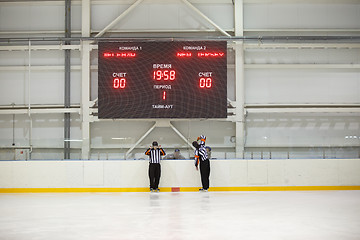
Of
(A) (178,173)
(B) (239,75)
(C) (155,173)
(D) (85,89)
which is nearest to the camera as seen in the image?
(C) (155,173)

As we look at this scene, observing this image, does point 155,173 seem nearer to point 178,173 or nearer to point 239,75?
point 178,173

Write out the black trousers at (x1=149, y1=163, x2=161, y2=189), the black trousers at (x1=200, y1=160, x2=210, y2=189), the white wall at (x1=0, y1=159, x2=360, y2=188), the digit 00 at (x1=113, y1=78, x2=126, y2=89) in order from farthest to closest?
the digit 00 at (x1=113, y1=78, x2=126, y2=89)
the white wall at (x1=0, y1=159, x2=360, y2=188)
the black trousers at (x1=149, y1=163, x2=161, y2=189)
the black trousers at (x1=200, y1=160, x2=210, y2=189)

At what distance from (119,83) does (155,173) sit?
3170mm

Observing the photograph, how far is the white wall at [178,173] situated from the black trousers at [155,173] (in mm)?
375

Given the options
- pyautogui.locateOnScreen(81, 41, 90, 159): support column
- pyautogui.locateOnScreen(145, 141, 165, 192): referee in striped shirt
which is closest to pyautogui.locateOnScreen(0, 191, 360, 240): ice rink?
pyautogui.locateOnScreen(145, 141, 165, 192): referee in striped shirt

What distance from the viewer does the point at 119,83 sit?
626 inches

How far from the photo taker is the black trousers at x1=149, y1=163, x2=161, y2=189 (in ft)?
48.1

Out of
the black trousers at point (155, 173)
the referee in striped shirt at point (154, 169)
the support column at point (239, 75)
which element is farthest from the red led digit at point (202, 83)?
the black trousers at point (155, 173)

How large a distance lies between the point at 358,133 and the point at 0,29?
13399 millimetres

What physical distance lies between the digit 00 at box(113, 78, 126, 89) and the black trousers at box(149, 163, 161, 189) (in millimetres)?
2799

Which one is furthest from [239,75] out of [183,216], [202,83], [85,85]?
[183,216]

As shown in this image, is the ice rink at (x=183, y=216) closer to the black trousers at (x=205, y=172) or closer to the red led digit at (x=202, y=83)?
the black trousers at (x=205, y=172)

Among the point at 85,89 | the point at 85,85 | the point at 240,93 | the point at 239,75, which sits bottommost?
the point at 240,93

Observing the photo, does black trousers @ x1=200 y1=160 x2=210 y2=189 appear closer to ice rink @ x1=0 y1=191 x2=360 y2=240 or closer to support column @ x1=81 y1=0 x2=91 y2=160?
ice rink @ x1=0 y1=191 x2=360 y2=240
